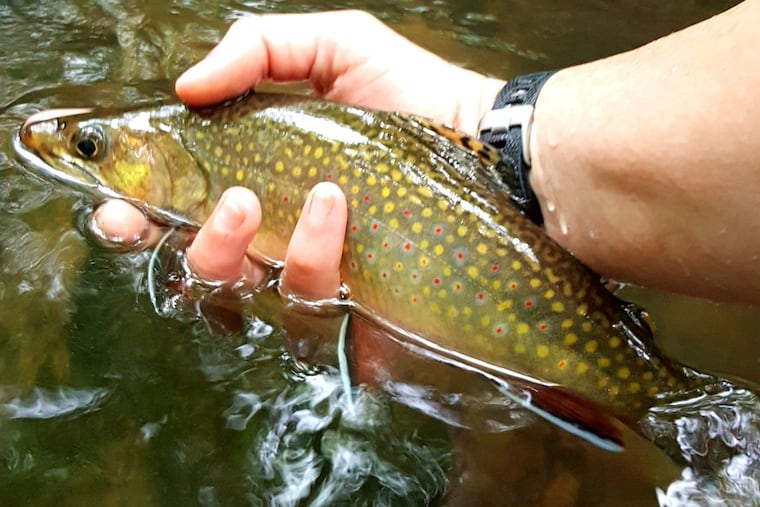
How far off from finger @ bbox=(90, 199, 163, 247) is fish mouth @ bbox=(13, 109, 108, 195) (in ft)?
0.29

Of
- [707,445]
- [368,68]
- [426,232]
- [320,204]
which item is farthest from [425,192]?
[707,445]

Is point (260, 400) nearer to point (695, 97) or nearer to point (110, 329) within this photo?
point (110, 329)

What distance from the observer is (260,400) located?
1.74 meters

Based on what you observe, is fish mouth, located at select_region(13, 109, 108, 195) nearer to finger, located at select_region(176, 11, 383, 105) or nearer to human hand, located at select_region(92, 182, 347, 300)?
human hand, located at select_region(92, 182, 347, 300)

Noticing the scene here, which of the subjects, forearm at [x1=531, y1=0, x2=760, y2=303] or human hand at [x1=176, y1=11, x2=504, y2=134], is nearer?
forearm at [x1=531, y1=0, x2=760, y2=303]

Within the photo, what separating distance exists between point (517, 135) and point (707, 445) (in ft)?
2.84

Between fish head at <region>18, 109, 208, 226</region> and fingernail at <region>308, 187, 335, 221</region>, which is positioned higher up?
fingernail at <region>308, 187, 335, 221</region>

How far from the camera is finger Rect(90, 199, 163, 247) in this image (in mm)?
1866

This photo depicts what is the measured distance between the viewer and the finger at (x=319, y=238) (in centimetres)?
163

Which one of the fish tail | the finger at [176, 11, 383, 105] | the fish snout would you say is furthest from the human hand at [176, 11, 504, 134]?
the fish tail

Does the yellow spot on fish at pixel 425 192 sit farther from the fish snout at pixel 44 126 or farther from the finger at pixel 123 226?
the fish snout at pixel 44 126

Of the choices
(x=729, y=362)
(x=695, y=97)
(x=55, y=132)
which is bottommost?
(x=729, y=362)

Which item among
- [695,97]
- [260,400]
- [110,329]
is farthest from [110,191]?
[695,97]

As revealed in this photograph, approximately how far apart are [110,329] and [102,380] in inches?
6.5
